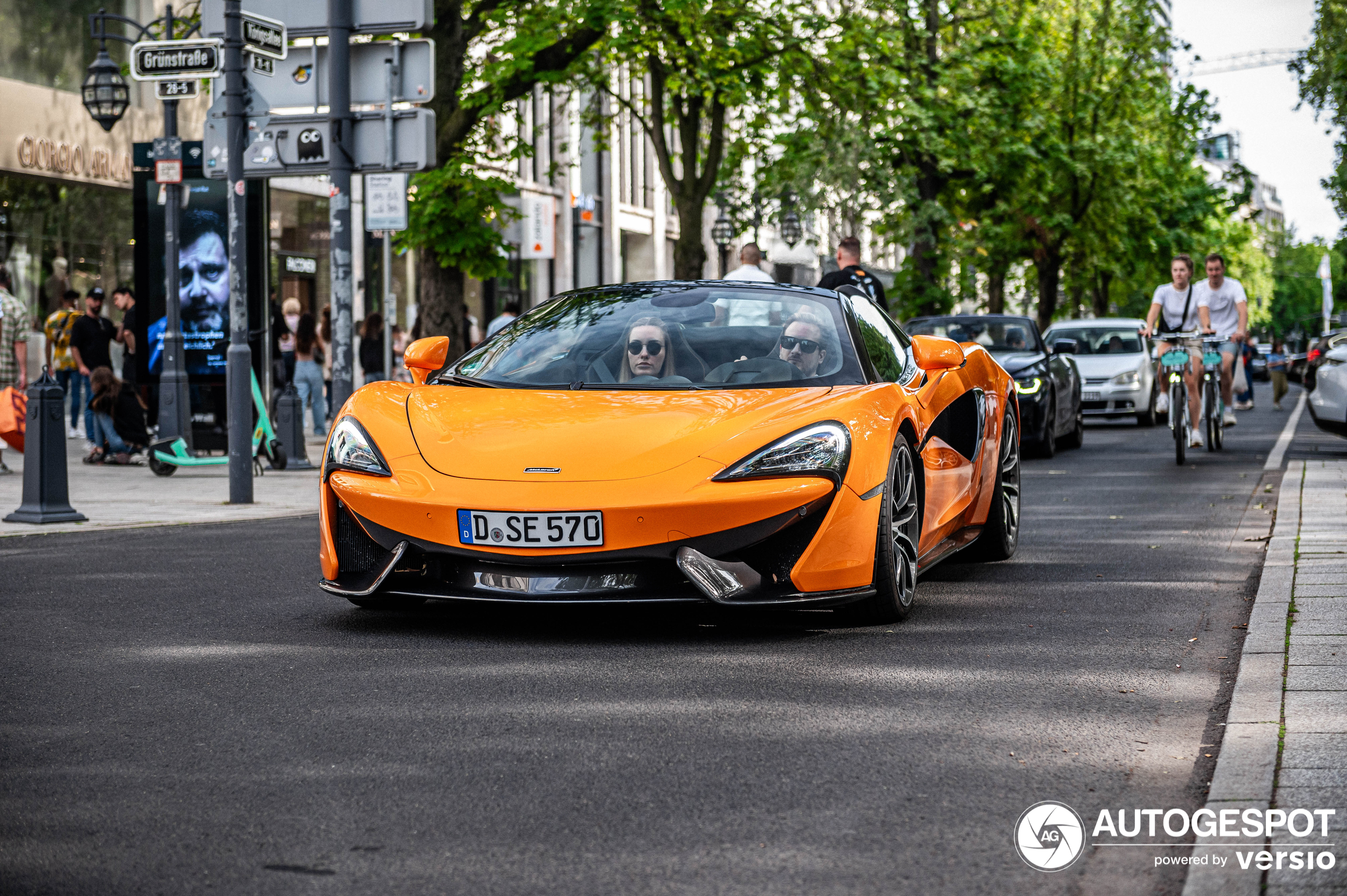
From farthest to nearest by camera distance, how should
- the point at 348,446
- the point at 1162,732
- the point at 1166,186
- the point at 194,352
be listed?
the point at 1166,186 → the point at 194,352 → the point at 348,446 → the point at 1162,732

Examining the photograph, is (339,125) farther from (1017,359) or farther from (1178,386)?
(1017,359)

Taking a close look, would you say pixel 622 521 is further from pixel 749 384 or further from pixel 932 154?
pixel 932 154

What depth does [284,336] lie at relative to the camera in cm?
2197

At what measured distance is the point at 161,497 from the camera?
12.7 metres

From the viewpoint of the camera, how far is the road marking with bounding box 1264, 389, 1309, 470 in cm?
1437

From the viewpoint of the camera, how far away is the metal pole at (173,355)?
1648 cm

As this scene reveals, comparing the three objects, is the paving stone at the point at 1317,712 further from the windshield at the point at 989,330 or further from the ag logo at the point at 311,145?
the windshield at the point at 989,330

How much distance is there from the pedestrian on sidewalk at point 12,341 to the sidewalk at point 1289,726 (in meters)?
11.8

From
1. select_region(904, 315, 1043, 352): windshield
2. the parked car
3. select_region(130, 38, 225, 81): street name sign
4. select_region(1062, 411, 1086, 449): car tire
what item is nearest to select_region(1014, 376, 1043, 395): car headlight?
the parked car

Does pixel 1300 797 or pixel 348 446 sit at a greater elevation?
pixel 348 446

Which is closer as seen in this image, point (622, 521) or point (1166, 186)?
point (622, 521)

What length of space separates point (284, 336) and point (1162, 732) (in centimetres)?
1863

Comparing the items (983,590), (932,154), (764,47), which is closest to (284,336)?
(764,47)

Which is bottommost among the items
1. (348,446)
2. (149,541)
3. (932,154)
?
(149,541)
